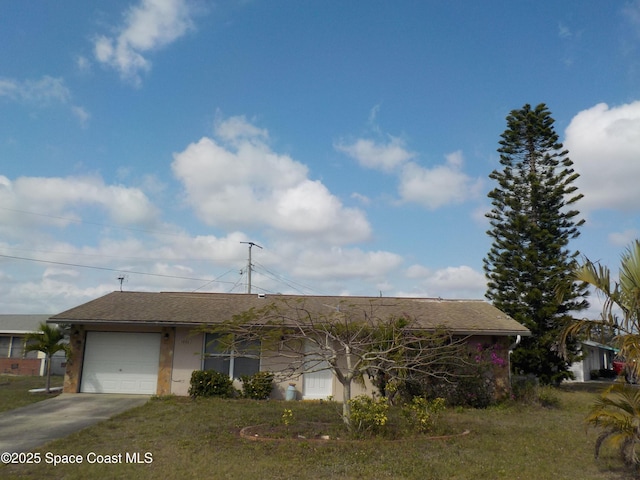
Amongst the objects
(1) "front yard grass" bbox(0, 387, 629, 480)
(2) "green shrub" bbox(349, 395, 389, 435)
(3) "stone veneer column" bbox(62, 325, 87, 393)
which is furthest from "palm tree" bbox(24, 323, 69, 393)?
(2) "green shrub" bbox(349, 395, 389, 435)

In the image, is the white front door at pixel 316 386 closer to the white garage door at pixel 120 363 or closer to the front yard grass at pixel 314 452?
the front yard grass at pixel 314 452

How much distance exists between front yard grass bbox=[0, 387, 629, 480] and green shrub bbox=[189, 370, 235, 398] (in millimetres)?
3065

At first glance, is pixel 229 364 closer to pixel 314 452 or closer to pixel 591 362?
pixel 314 452

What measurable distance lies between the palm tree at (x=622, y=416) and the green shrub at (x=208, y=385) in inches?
429

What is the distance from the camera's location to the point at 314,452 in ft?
27.3

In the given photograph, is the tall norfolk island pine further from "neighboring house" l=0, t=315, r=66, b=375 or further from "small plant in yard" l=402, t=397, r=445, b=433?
"neighboring house" l=0, t=315, r=66, b=375

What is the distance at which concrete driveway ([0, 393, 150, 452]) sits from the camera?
378 inches

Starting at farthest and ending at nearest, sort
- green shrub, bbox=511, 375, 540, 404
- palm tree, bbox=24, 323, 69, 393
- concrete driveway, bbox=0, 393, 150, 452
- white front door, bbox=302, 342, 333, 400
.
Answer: palm tree, bbox=24, 323, 69, 393 → white front door, bbox=302, 342, 333, 400 → green shrub, bbox=511, 375, 540, 404 → concrete driveway, bbox=0, 393, 150, 452

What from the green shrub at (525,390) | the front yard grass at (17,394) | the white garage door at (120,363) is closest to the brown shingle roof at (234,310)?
the white garage door at (120,363)

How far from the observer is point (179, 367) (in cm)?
1619

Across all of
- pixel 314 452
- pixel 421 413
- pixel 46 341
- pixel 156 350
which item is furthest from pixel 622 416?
pixel 46 341

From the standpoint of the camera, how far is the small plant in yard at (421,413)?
9852 mm

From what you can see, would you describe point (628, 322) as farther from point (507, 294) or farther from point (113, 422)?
point (507, 294)

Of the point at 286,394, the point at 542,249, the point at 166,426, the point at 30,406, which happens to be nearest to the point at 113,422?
the point at 166,426
